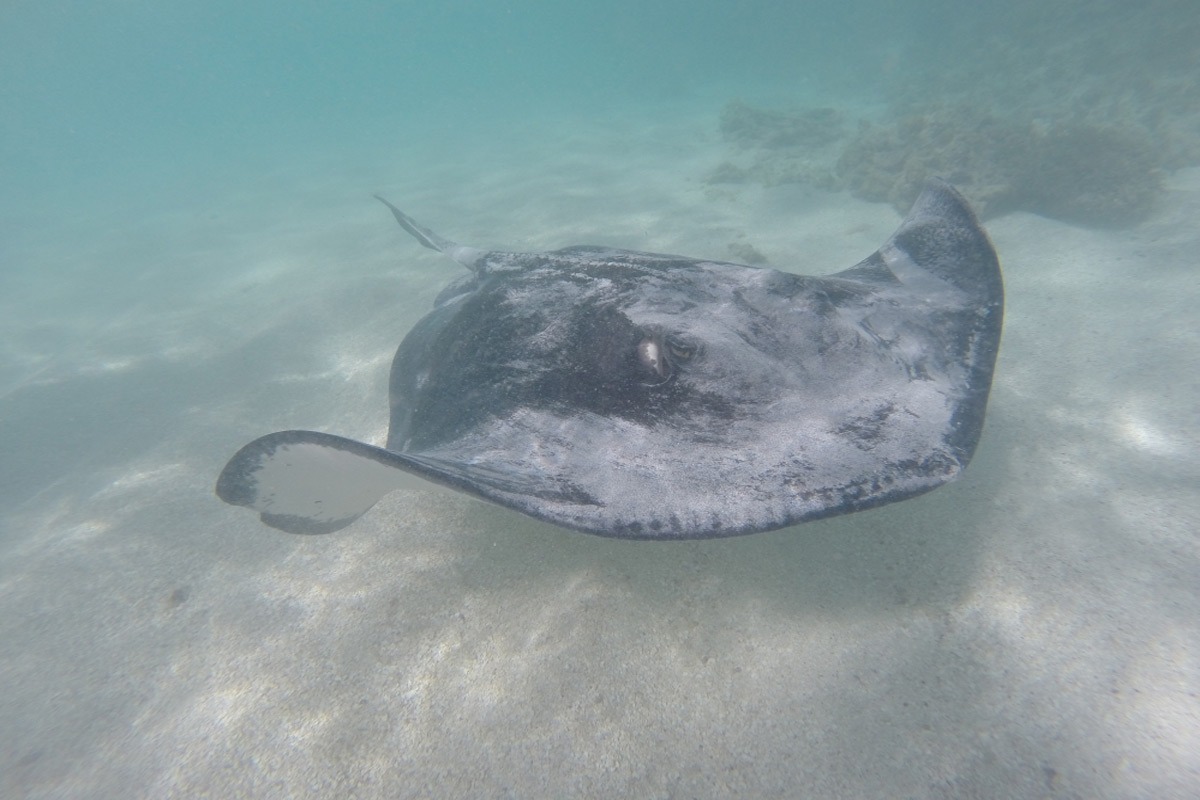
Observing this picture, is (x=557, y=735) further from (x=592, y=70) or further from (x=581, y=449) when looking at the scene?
(x=592, y=70)

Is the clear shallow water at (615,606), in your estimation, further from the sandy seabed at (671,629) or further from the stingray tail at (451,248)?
the stingray tail at (451,248)

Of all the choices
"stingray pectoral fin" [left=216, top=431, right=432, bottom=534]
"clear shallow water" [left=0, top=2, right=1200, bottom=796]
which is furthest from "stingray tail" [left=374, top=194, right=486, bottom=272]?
"stingray pectoral fin" [left=216, top=431, right=432, bottom=534]

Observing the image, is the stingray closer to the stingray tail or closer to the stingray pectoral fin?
the stingray pectoral fin

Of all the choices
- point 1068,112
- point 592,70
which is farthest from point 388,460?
point 592,70

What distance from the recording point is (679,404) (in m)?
2.38

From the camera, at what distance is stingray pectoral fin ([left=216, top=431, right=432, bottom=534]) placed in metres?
2.14

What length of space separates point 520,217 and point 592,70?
197ft

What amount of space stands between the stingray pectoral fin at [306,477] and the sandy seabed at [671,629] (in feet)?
2.86

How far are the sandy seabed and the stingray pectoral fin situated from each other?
0.87m

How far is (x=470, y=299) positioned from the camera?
4039mm

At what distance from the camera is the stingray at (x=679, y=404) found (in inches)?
77.0

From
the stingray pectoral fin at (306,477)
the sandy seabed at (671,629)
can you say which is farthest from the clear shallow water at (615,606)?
the stingray pectoral fin at (306,477)

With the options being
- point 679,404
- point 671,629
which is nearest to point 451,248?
point 679,404

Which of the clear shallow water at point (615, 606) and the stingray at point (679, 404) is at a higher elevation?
the stingray at point (679, 404)
